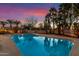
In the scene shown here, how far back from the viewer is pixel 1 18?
4270 mm

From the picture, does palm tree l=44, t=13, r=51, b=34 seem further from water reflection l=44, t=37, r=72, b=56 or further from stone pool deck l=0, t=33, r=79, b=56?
stone pool deck l=0, t=33, r=79, b=56

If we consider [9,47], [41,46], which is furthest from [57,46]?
[9,47]

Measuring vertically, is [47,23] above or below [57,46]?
above

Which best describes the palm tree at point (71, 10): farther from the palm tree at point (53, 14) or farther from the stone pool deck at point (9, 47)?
the stone pool deck at point (9, 47)

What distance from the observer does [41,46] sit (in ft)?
14.1

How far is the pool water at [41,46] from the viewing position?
168 inches

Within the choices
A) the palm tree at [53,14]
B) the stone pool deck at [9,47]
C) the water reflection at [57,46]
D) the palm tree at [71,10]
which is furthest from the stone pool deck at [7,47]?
A: the palm tree at [71,10]

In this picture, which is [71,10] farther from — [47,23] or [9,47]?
[9,47]

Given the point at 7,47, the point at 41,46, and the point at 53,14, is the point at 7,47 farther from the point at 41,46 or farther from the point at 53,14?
the point at 53,14

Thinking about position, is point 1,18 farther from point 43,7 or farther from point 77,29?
point 77,29

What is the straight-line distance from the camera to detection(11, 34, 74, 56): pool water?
428 cm

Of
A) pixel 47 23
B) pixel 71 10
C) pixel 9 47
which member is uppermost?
pixel 71 10

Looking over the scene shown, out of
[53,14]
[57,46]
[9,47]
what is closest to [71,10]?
[53,14]

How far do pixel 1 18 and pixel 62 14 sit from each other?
Result: 1.86 ft
